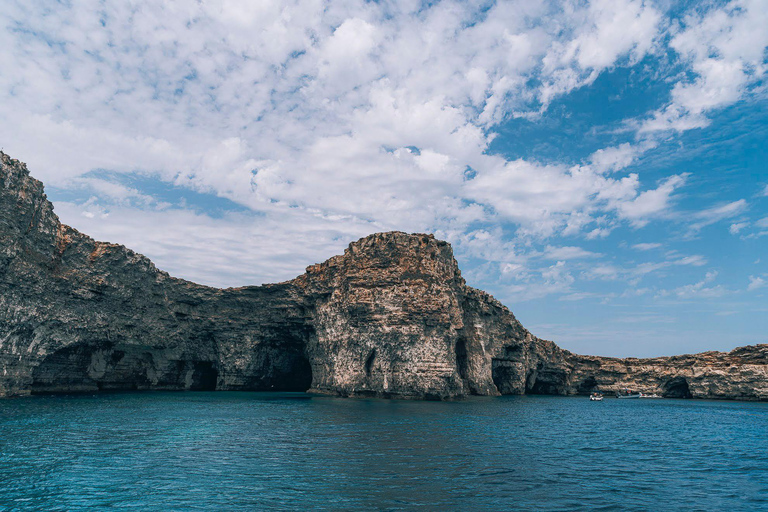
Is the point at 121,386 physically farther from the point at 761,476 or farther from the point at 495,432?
the point at 761,476

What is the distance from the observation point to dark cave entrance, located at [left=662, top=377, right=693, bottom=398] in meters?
111

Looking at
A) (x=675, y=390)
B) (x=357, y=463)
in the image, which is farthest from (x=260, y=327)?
(x=675, y=390)

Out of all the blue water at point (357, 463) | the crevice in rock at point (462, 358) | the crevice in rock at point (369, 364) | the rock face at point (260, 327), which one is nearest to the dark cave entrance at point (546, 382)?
the rock face at point (260, 327)

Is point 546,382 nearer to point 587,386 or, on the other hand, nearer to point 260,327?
point 587,386

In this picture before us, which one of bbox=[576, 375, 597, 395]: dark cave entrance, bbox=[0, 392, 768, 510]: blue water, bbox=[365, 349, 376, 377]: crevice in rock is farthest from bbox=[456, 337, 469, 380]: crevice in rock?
bbox=[576, 375, 597, 395]: dark cave entrance

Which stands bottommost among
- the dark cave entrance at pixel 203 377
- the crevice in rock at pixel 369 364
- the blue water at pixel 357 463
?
the blue water at pixel 357 463

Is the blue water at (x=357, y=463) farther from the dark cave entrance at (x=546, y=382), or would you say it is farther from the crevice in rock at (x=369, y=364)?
the dark cave entrance at (x=546, y=382)

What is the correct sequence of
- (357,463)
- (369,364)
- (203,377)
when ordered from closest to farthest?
(357,463) < (369,364) < (203,377)

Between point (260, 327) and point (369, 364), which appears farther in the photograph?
point (260, 327)

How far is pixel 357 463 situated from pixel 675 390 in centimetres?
11758

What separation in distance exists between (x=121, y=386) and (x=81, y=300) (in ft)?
70.7

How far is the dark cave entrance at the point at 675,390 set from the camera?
11094cm

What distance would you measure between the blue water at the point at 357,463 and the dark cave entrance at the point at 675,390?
71.9 m

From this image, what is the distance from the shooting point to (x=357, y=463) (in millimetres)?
26156
